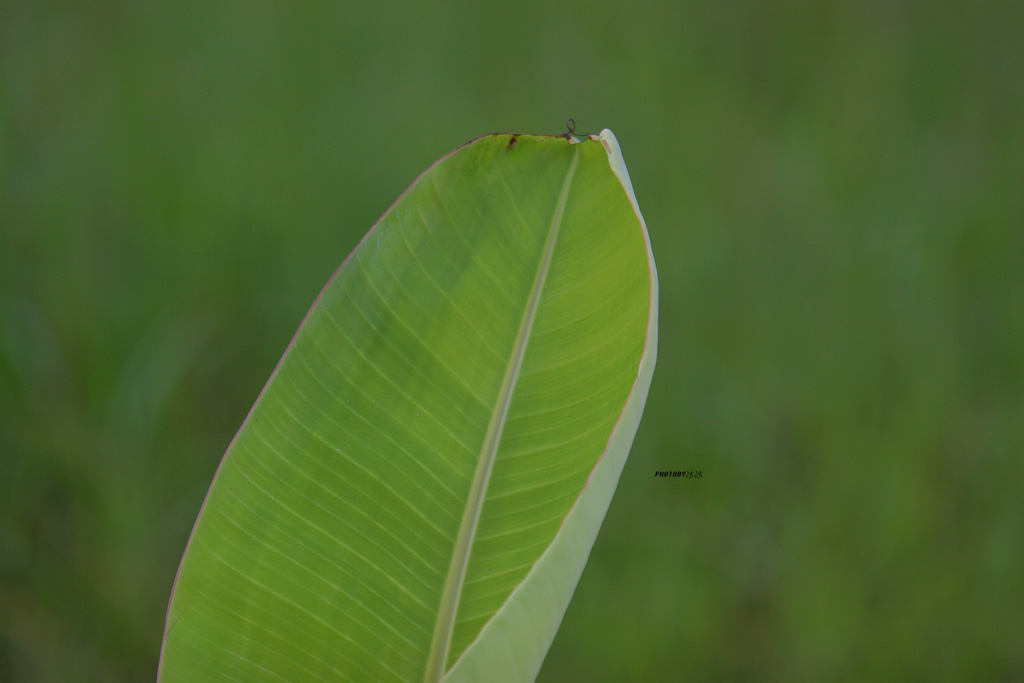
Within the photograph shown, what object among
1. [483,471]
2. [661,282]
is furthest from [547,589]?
[661,282]

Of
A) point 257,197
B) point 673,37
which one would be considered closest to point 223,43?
point 257,197

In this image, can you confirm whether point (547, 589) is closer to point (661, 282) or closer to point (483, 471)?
point (483, 471)

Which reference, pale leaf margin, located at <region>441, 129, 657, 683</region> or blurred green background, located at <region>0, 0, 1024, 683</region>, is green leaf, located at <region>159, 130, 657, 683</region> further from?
blurred green background, located at <region>0, 0, 1024, 683</region>

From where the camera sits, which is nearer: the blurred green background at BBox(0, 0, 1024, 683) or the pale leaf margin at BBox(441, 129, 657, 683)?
the pale leaf margin at BBox(441, 129, 657, 683)

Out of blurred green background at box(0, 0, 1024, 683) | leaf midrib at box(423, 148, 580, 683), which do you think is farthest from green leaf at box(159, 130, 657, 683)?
blurred green background at box(0, 0, 1024, 683)

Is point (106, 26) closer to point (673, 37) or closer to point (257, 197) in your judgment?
point (257, 197)

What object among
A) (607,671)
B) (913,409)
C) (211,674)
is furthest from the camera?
(913,409)
